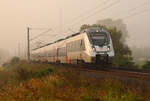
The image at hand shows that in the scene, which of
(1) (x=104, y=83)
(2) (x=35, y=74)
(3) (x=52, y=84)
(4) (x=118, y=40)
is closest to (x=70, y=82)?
(3) (x=52, y=84)

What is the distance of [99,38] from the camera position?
1833 cm

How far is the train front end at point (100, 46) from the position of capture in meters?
17.3

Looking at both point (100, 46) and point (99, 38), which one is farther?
point (99, 38)

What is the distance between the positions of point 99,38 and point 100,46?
86 centimetres

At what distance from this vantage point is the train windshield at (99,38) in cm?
1798

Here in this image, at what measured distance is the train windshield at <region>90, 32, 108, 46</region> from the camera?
18.0m

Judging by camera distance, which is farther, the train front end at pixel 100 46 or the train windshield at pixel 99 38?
the train windshield at pixel 99 38

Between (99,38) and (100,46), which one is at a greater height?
(99,38)

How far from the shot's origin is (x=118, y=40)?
51.9 m

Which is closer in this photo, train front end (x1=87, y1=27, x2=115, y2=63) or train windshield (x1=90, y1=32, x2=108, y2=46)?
train front end (x1=87, y1=27, x2=115, y2=63)

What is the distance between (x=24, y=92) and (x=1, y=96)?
96cm

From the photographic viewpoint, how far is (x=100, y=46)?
17797 millimetres

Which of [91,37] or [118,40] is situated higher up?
[118,40]

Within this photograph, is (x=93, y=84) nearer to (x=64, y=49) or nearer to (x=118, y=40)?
(x=64, y=49)
